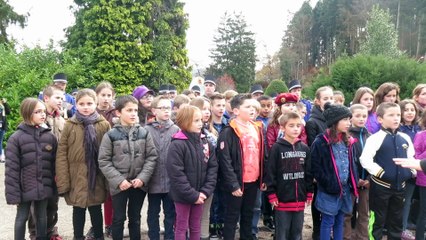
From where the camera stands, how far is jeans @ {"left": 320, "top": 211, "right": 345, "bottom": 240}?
171 inches

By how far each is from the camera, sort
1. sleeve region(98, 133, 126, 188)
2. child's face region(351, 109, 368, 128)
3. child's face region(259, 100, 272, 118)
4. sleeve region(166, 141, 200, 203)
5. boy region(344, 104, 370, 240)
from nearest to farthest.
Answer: sleeve region(166, 141, 200, 203), sleeve region(98, 133, 126, 188), boy region(344, 104, 370, 240), child's face region(351, 109, 368, 128), child's face region(259, 100, 272, 118)

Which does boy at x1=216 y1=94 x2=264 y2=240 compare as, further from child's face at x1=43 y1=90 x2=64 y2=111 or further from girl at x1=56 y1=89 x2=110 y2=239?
child's face at x1=43 y1=90 x2=64 y2=111

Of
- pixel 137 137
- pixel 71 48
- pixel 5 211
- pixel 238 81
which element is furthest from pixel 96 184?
pixel 238 81

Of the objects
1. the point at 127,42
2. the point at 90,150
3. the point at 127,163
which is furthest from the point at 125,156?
the point at 127,42

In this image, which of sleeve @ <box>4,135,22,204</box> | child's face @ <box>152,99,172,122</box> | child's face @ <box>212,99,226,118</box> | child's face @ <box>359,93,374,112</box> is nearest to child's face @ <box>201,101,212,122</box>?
child's face @ <box>212,99,226,118</box>

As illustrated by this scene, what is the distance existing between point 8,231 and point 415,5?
51.2m

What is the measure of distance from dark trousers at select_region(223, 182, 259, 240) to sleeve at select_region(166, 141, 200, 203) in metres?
0.62

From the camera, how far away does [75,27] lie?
70.7 feet

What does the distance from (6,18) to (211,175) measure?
22424 millimetres

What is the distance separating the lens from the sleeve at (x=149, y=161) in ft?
13.8

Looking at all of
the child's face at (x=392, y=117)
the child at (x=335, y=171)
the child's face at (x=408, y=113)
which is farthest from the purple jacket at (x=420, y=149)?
the child at (x=335, y=171)

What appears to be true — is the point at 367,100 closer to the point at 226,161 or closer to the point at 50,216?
the point at 226,161

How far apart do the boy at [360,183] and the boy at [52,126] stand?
371cm

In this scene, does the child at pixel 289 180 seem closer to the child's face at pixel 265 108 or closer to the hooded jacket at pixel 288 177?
the hooded jacket at pixel 288 177
